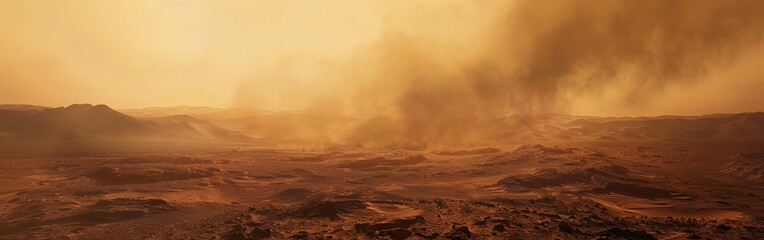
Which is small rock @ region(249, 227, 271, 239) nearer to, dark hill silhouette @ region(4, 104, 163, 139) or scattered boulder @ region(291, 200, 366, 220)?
scattered boulder @ region(291, 200, 366, 220)

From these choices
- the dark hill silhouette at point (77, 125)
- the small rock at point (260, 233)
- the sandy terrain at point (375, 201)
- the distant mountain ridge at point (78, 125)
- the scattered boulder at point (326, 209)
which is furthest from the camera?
the dark hill silhouette at point (77, 125)

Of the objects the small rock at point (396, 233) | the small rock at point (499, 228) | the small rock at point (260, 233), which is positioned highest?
the small rock at point (499, 228)

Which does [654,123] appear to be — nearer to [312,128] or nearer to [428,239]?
[312,128]

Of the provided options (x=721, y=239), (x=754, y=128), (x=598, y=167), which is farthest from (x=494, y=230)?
(x=754, y=128)

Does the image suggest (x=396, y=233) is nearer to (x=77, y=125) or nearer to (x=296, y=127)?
(x=77, y=125)

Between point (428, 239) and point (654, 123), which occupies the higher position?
point (654, 123)

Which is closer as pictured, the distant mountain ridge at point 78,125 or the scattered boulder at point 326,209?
the scattered boulder at point 326,209

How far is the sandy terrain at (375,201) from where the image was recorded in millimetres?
12406

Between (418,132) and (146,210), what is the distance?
42615 mm

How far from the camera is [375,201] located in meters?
15.9

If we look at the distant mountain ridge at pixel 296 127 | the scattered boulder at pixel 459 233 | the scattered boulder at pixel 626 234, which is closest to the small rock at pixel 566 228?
the scattered boulder at pixel 626 234

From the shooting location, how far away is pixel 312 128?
79.5 meters

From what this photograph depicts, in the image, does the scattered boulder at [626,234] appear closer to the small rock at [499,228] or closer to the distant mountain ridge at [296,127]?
the small rock at [499,228]

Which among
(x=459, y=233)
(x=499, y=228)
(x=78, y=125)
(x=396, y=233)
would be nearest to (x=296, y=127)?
(x=78, y=125)
